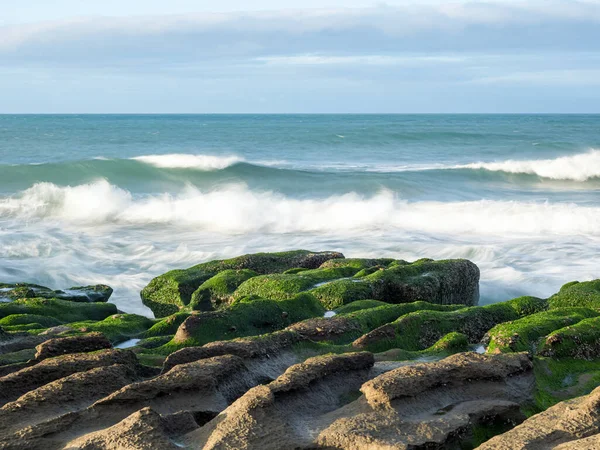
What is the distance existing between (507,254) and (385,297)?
9215mm

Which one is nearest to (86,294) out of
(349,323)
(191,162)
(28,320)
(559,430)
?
(28,320)

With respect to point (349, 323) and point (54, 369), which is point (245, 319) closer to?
point (349, 323)

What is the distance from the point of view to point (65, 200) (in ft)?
101

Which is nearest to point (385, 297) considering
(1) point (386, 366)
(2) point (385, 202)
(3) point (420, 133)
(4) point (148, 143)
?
(1) point (386, 366)

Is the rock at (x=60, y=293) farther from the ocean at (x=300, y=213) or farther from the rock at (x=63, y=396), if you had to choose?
the rock at (x=63, y=396)

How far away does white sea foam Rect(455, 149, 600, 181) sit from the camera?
4169cm

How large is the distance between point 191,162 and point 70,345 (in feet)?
130

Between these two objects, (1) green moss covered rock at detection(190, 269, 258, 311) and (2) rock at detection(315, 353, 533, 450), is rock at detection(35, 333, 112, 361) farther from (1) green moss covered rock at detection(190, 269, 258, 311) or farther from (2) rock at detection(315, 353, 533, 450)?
(1) green moss covered rock at detection(190, 269, 258, 311)

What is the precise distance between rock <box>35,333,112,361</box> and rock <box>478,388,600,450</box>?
3.49 m

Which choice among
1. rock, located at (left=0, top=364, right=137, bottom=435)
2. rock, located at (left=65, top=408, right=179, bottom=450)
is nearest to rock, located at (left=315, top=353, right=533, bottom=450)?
rock, located at (left=65, top=408, right=179, bottom=450)

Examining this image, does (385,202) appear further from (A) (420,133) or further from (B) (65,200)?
(A) (420,133)

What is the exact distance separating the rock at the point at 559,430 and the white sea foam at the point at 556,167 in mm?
38116

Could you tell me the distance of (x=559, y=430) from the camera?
4762 millimetres

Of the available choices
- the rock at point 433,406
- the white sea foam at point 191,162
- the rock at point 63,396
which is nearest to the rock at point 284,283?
the rock at point 433,406
